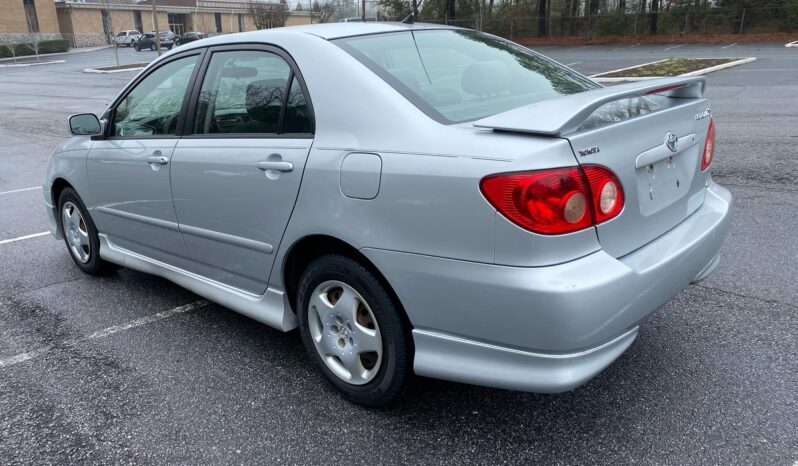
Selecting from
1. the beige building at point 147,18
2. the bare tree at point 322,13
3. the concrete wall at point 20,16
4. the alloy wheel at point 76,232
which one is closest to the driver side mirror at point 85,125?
the alloy wheel at point 76,232

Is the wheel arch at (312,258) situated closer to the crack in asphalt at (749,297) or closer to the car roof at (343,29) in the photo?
the car roof at (343,29)

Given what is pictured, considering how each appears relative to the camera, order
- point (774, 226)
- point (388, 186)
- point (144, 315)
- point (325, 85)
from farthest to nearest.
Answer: point (774, 226) → point (144, 315) → point (325, 85) → point (388, 186)

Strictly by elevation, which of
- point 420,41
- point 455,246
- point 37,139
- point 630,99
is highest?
point 420,41

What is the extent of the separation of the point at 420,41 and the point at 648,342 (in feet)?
6.54

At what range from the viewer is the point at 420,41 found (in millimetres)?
3262

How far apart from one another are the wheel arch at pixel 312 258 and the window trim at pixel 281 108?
0.48m

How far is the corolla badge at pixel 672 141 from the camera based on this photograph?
261 cm

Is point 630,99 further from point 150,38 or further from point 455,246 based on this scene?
point 150,38

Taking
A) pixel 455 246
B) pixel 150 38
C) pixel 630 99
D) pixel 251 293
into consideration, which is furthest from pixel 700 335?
pixel 150 38

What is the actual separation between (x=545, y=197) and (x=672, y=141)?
2.71 feet

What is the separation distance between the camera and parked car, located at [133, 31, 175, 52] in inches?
1941

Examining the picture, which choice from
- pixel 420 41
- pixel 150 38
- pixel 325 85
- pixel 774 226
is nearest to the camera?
pixel 325 85

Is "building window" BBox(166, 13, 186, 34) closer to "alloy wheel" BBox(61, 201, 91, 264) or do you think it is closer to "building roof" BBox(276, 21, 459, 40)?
"alloy wheel" BBox(61, 201, 91, 264)

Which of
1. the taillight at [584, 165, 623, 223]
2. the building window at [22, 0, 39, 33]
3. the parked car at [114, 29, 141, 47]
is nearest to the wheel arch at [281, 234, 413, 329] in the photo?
the taillight at [584, 165, 623, 223]
